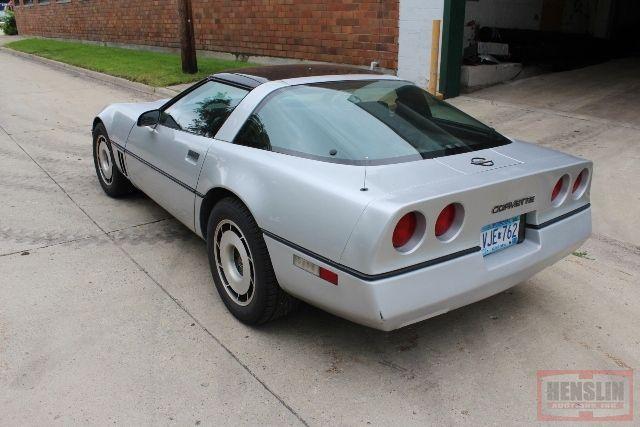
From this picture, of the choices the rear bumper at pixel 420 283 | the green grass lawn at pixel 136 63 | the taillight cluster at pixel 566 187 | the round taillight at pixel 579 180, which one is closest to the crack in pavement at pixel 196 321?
the rear bumper at pixel 420 283

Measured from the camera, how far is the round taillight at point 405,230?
252cm

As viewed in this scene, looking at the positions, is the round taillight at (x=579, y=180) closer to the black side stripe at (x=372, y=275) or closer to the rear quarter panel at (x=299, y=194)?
the black side stripe at (x=372, y=275)

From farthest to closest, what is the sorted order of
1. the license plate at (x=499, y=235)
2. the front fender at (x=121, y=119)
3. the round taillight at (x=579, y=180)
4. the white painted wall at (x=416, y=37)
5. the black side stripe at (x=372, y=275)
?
1. the white painted wall at (x=416, y=37)
2. the front fender at (x=121, y=119)
3. the round taillight at (x=579, y=180)
4. the license plate at (x=499, y=235)
5. the black side stripe at (x=372, y=275)

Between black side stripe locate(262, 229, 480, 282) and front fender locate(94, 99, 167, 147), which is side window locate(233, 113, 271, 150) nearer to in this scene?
black side stripe locate(262, 229, 480, 282)

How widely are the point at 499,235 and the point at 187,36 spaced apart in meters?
10.7

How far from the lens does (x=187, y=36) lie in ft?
39.8

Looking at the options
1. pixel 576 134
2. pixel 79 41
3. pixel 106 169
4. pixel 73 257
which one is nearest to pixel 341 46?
pixel 576 134

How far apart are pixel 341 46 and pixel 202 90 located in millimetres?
7235

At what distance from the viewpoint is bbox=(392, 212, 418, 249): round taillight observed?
2.52 m

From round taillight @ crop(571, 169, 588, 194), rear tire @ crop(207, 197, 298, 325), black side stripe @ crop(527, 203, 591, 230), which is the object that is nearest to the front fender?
rear tire @ crop(207, 197, 298, 325)

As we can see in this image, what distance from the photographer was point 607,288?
382 cm

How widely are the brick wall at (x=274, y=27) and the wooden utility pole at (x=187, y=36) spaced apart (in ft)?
5.66

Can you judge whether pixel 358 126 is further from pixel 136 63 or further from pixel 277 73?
pixel 136 63

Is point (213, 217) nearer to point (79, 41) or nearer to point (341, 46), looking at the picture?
point (341, 46)
